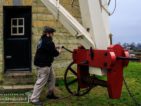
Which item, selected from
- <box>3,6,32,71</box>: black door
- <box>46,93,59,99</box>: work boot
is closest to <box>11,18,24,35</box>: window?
<box>3,6,32,71</box>: black door

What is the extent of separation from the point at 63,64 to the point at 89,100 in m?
2.70

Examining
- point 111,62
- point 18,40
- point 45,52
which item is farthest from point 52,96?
point 18,40

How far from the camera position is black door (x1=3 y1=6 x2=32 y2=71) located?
13.9 metres

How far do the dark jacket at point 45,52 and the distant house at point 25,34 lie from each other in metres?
2.87

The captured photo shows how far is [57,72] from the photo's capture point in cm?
1399

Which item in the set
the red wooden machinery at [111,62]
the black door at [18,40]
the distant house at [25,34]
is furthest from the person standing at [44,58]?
the black door at [18,40]

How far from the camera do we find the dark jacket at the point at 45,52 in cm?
1075

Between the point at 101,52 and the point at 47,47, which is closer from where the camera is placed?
the point at 101,52

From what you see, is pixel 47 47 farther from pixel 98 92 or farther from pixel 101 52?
pixel 98 92

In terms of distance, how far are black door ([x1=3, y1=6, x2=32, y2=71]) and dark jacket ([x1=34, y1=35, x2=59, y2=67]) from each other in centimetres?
304

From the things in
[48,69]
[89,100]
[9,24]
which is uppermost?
[9,24]

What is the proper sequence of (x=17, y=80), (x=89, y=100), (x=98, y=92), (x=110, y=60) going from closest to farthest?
(x=110, y=60) → (x=89, y=100) → (x=98, y=92) → (x=17, y=80)

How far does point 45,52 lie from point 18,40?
3.23 m

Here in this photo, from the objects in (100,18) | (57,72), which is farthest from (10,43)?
(100,18)
